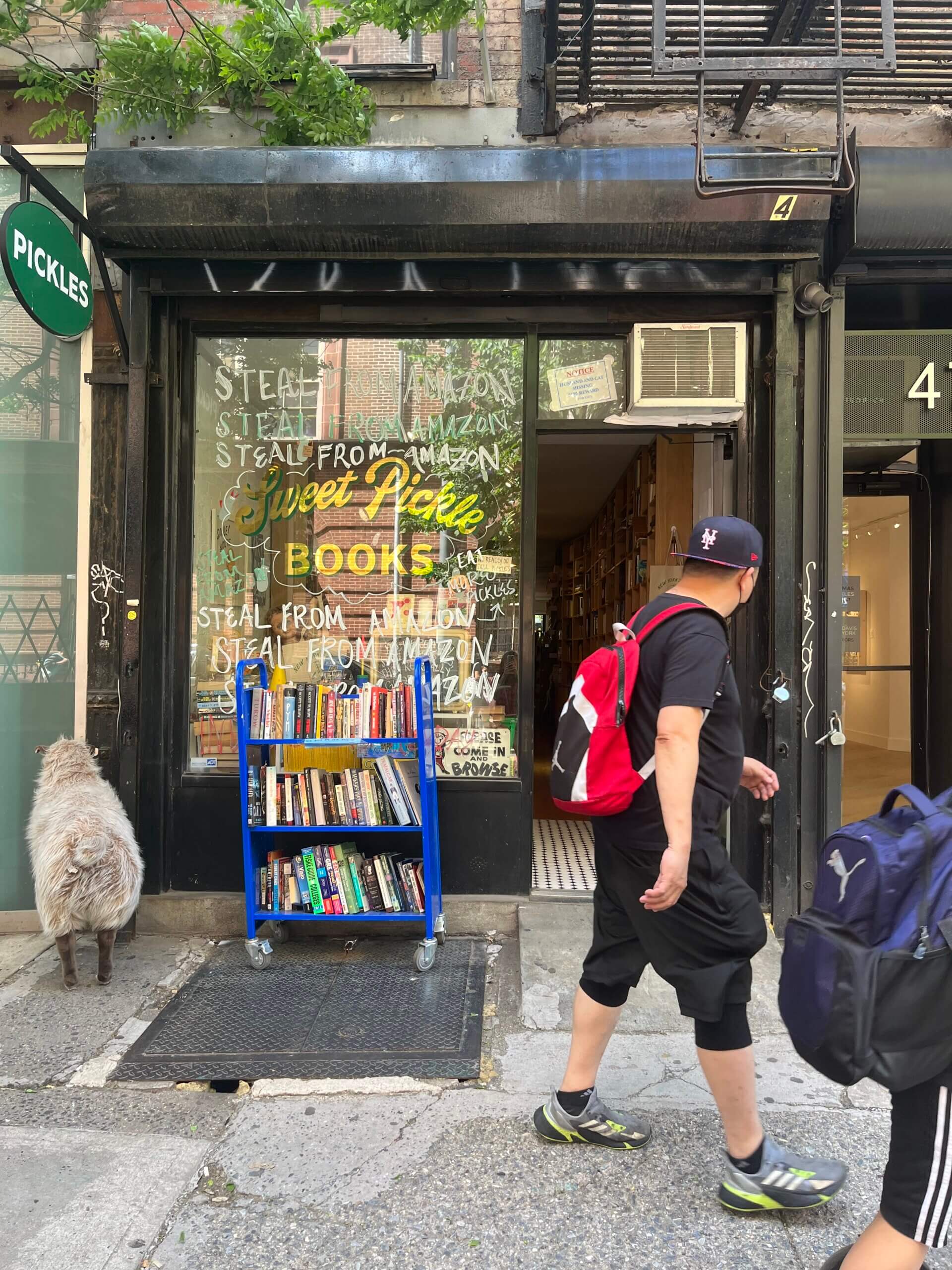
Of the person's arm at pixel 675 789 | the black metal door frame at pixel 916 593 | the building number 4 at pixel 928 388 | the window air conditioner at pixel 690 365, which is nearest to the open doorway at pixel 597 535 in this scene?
the window air conditioner at pixel 690 365

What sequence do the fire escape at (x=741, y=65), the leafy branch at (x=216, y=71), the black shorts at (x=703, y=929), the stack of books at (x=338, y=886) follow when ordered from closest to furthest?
the black shorts at (x=703, y=929) → the fire escape at (x=741, y=65) → the leafy branch at (x=216, y=71) → the stack of books at (x=338, y=886)

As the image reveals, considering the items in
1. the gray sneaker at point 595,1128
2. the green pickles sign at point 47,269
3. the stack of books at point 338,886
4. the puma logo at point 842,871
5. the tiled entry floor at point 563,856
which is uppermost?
the green pickles sign at point 47,269

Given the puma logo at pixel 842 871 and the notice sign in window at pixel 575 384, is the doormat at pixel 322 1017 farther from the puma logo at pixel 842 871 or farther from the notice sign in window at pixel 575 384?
the notice sign in window at pixel 575 384

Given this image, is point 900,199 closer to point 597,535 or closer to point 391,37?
point 391,37

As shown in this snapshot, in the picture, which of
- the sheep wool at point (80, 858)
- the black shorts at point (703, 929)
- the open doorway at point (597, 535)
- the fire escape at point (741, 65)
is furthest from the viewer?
the open doorway at point (597, 535)

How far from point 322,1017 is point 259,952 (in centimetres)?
65

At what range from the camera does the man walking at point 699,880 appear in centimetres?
240

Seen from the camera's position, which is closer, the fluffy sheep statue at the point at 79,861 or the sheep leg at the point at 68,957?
the fluffy sheep statue at the point at 79,861

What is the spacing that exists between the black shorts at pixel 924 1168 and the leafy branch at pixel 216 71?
4581 mm

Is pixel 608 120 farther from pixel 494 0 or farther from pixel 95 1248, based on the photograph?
pixel 95 1248

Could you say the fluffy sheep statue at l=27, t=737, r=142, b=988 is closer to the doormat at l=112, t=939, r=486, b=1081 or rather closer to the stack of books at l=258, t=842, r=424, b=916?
the doormat at l=112, t=939, r=486, b=1081

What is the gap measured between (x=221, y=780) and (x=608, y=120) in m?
4.46

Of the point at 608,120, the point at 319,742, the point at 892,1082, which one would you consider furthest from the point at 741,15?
the point at 892,1082

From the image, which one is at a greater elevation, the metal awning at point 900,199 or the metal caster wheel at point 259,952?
the metal awning at point 900,199
